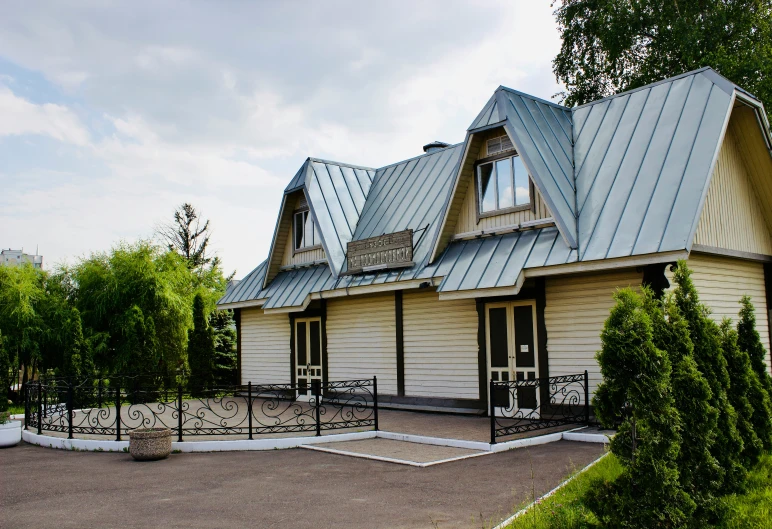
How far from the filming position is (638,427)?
6098mm

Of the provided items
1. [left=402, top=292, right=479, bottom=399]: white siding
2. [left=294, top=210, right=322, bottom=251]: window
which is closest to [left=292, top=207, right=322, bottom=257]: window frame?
[left=294, top=210, right=322, bottom=251]: window

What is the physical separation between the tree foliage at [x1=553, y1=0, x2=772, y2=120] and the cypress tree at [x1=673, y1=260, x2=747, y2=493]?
16133mm

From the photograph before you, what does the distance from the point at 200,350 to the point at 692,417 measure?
18.4 metres

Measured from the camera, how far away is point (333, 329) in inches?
682

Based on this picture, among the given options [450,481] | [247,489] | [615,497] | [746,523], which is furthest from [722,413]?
[247,489]

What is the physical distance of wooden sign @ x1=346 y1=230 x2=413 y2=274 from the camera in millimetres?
15073

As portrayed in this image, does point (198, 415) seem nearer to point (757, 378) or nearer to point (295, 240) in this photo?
point (295, 240)

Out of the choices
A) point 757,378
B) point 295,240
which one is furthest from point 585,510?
point 295,240

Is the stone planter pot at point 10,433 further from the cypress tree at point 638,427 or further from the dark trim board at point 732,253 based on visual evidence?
the dark trim board at point 732,253

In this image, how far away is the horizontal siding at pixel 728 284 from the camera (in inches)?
460

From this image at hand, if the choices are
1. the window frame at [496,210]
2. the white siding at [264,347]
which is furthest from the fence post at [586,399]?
the white siding at [264,347]

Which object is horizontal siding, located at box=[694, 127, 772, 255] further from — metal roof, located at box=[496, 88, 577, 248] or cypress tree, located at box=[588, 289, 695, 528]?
cypress tree, located at box=[588, 289, 695, 528]

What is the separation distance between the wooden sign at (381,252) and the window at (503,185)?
2.01 m

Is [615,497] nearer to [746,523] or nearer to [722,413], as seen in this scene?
[746,523]
